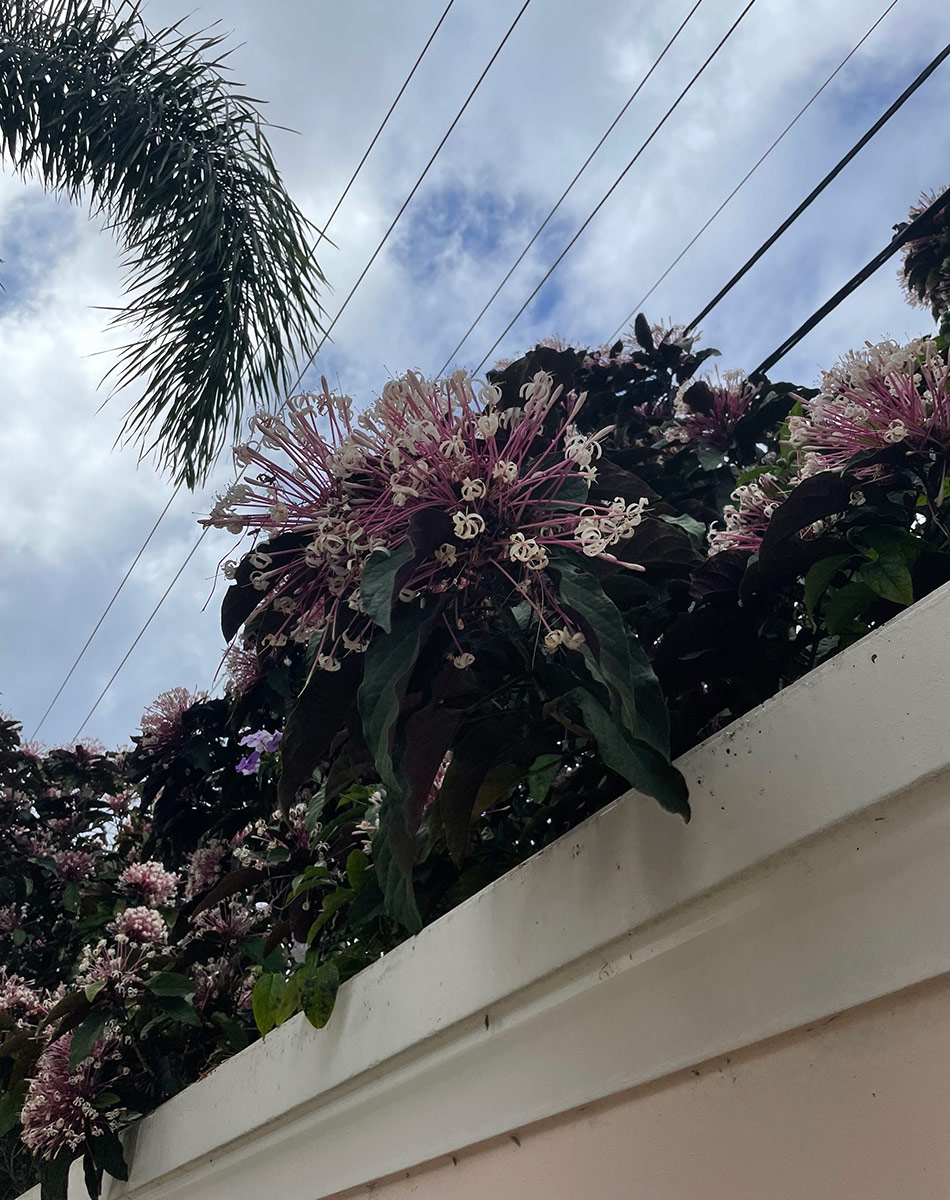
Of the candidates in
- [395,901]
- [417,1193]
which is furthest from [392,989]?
[395,901]

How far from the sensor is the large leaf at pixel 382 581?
937 millimetres

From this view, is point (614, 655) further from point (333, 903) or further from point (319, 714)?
point (333, 903)

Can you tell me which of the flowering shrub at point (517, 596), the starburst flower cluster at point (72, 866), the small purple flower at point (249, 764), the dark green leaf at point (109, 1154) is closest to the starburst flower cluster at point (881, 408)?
the flowering shrub at point (517, 596)

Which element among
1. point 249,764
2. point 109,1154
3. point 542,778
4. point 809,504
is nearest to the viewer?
point 809,504

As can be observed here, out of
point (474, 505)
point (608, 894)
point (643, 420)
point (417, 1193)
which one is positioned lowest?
point (417, 1193)

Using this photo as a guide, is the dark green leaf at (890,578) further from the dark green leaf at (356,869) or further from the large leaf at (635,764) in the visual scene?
the dark green leaf at (356,869)

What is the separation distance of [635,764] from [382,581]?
33cm

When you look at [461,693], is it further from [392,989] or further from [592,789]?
[392,989]

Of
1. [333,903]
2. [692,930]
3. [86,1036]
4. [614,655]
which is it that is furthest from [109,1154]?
[614,655]

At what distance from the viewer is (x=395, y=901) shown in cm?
124

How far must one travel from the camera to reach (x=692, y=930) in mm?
1119

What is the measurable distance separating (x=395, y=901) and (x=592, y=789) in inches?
13.5

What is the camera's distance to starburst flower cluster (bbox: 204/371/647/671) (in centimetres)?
104

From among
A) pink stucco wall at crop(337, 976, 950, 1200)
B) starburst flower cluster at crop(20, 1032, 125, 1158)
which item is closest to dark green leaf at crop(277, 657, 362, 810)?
pink stucco wall at crop(337, 976, 950, 1200)
